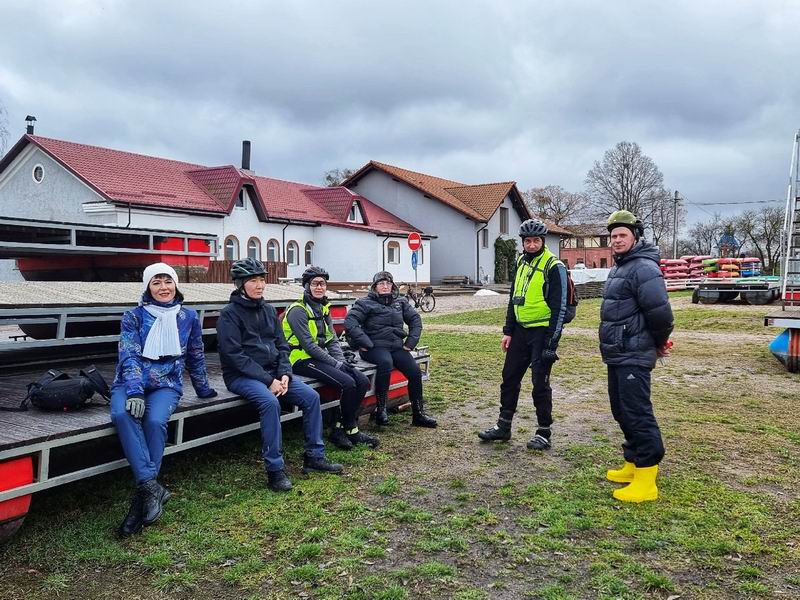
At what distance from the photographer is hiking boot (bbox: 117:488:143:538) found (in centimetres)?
402

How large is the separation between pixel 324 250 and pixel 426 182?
12.7m

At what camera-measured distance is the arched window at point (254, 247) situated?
29812 millimetres

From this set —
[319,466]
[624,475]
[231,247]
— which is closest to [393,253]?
[231,247]

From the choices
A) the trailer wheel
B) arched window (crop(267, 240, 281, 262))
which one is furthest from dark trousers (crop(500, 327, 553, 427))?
arched window (crop(267, 240, 281, 262))

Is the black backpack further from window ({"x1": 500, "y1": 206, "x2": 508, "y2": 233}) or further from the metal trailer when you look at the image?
window ({"x1": 500, "y1": 206, "x2": 508, "y2": 233})

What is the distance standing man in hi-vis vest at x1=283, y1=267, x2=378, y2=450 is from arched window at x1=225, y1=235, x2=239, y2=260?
75.7 ft

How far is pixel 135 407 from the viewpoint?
4.16 metres

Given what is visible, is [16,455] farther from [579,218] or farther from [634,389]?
[579,218]

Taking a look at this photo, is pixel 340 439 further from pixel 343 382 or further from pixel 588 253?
pixel 588 253

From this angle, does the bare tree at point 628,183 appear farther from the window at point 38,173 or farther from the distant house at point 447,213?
the window at point 38,173

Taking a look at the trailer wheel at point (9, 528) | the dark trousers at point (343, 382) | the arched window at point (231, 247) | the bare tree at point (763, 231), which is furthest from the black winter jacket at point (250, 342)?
the bare tree at point (763, 231)

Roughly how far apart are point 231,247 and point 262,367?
956 inches

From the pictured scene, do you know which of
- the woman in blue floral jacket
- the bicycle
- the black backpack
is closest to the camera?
the woman in blue floral jacket

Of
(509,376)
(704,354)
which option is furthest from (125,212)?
(509,376)
